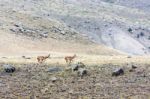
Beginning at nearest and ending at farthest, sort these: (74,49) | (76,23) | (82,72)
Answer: (82,72) → (74,49) → (76,23)

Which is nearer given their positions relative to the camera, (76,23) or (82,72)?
(82,72)

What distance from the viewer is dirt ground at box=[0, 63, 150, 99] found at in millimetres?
19109

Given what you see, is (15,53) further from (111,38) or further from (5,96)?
(5,96)

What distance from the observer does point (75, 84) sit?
20.8 metres

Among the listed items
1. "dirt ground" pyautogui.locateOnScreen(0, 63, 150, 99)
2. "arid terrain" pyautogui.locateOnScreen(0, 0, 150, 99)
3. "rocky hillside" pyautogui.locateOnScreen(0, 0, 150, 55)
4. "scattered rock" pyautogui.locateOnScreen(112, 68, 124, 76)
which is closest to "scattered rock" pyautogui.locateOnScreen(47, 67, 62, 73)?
"arid terrain" pyautogui.locateOnScreen(0, 0, 150, 99)

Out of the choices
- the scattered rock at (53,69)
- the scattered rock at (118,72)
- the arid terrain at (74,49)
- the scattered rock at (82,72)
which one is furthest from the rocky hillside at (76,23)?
the scattered rock at (118,72)

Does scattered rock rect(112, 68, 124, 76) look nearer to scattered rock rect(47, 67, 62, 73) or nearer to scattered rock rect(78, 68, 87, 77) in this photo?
scattered rock rect(78, 68, 87, 77)

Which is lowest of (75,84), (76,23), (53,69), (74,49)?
(74,49)

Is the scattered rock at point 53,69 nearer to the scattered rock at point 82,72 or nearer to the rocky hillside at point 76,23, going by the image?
the scattered rock at point 82,72

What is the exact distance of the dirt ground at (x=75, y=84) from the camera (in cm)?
1911

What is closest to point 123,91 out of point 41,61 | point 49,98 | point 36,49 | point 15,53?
point 49,98

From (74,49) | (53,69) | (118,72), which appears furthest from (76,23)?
(118,72)

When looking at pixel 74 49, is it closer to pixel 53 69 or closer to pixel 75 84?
pixel 53 69

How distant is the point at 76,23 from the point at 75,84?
52.5 meters
